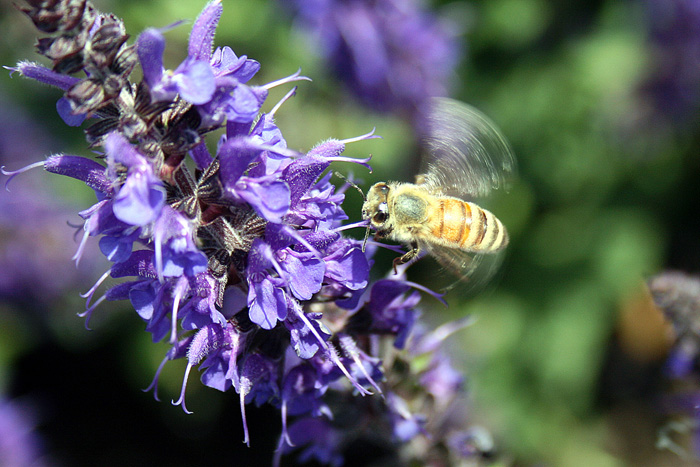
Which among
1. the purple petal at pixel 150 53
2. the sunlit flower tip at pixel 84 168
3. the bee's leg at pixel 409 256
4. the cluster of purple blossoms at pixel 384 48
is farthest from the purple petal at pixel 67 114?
the cluster of purple blossoms at pixel 384 48

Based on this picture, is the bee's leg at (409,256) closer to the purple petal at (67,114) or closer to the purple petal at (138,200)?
the purple petal at (138,200)

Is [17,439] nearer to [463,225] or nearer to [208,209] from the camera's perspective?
[208,209]

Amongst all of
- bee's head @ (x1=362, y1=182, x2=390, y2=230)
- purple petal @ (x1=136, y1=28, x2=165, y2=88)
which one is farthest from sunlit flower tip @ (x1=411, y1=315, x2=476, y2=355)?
purple petal @ (x1=136, y1=28, x2=165, y2=88)

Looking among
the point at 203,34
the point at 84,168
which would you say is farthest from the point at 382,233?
the point at 84,168

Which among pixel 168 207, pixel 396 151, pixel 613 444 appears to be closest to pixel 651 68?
pixel 396 151

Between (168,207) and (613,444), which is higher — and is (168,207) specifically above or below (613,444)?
above

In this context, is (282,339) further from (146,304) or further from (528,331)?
(528,331)
